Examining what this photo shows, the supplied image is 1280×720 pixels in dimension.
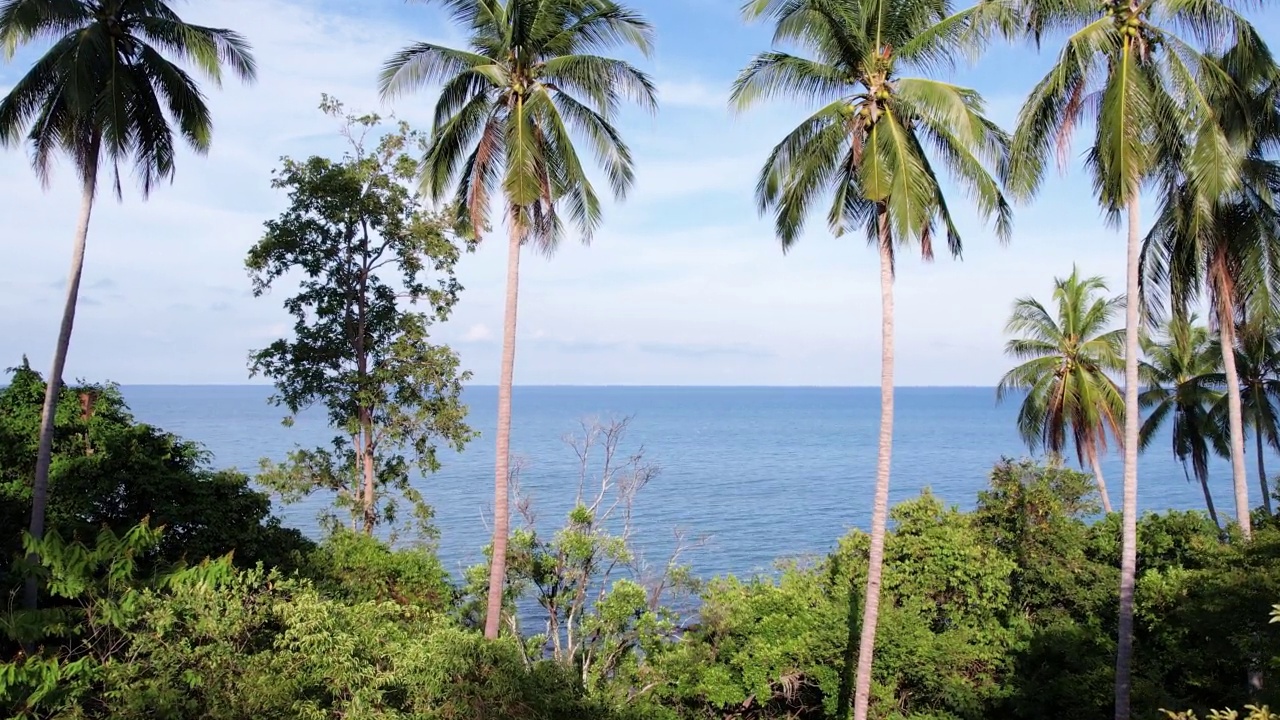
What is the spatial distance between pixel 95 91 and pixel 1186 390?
28.4 metres

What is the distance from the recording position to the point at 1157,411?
26.7 metres

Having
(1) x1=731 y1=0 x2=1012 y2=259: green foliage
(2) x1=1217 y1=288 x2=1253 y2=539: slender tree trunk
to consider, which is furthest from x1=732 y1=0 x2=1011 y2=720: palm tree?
(2) x1=1217 y1=288 x2=1253 y2=539: slender tree trunk

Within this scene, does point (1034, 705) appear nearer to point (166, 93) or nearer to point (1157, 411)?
point (1157, 411)

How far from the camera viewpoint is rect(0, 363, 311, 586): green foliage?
1480 centimetres

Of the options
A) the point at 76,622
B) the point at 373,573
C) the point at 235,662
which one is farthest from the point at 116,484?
the point at 235,662

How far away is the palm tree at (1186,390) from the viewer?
2570 cm

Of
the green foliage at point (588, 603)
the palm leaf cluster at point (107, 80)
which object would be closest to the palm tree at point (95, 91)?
the palm leaf cluster at point (107, 80)

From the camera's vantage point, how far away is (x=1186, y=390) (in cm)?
2588

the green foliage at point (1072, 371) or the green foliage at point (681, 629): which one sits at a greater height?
the green foliage at point (1072, 371)

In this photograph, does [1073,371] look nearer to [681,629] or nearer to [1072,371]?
[1072,371]

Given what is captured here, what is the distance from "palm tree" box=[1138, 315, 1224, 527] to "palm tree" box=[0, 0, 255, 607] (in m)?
25.4

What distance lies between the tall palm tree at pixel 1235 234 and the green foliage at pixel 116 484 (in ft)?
53.5

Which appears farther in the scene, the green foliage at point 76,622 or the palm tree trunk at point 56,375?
the palm tree trunk at point 56,375

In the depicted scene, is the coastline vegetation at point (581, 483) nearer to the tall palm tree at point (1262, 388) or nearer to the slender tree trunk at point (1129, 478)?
the slender tree trunk at point (1129, 478)
